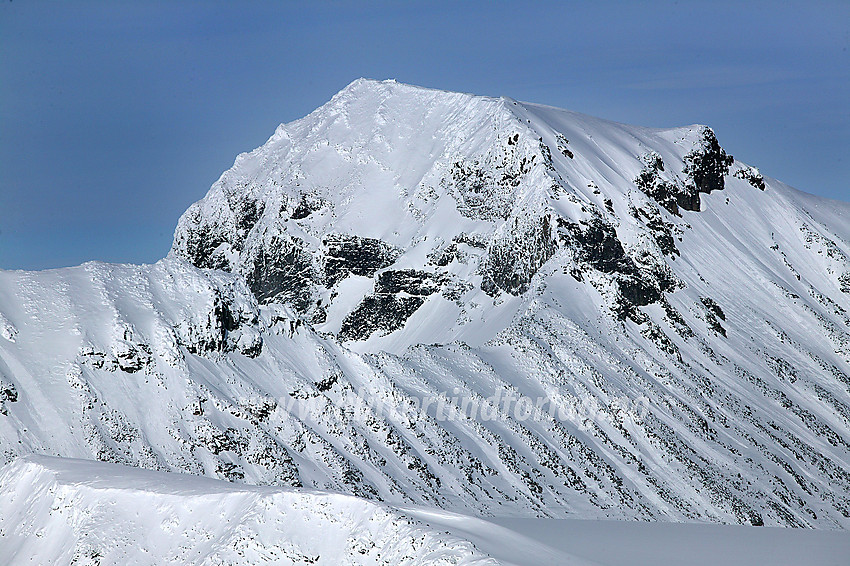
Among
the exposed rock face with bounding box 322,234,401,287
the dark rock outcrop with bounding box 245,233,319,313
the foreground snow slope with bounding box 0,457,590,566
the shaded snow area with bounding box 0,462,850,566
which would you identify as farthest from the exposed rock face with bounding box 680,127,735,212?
the foreground snow slope with bounding box 0,457,590,566

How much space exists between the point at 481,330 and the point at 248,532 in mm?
99381

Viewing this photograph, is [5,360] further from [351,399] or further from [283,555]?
[283,555]

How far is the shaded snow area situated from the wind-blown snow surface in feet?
97.9

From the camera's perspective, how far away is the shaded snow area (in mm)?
39875

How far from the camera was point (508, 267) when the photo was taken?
149 m

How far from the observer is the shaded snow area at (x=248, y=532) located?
39875mm

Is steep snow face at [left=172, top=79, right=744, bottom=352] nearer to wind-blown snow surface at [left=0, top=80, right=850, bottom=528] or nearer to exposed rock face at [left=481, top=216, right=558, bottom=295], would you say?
exposed rock face at [left=481, top=216, right=558, bottom=295]

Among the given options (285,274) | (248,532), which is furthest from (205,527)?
(285,274)

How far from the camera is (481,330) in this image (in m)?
140

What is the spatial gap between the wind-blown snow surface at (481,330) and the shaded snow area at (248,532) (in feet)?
97.9

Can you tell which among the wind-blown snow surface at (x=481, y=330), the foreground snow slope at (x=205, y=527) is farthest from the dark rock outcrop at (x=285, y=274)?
the foreground snow slope at (x=205, y=527)

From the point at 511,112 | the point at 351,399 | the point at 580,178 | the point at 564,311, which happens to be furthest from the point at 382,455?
the point at 511,112

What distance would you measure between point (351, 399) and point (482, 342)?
35.4m

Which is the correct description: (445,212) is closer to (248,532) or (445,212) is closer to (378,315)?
(378,315)
